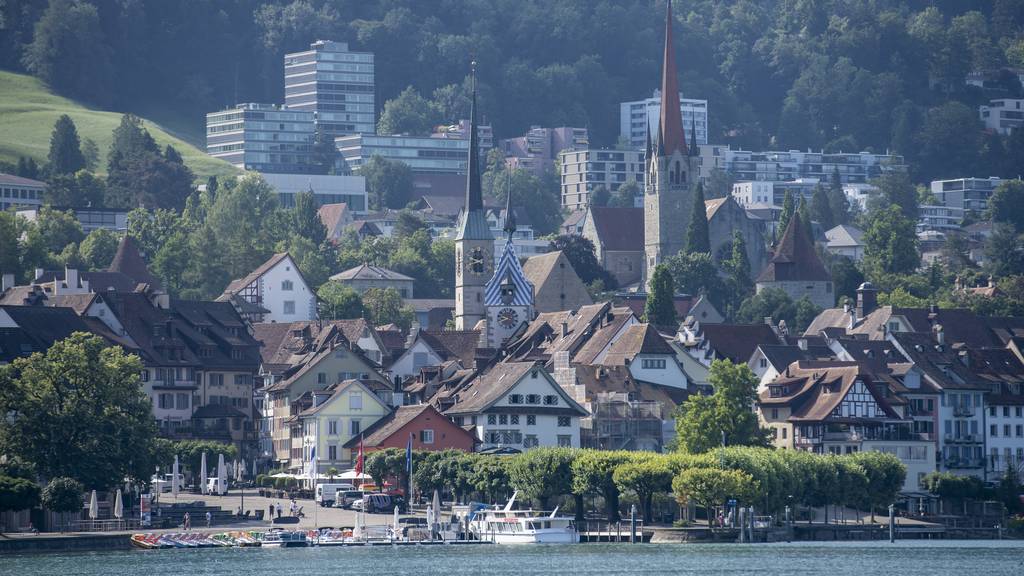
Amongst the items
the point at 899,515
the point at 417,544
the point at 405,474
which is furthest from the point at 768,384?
the point at 417,544

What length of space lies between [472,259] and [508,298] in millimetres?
13211

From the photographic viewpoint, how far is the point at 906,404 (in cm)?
13675

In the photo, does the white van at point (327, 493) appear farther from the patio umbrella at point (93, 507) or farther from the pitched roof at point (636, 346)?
the pitched roof at point (636, 346)

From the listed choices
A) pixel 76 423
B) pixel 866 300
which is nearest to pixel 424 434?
pixel 76 423

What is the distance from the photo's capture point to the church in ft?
572

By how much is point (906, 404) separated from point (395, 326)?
5895 centimetres

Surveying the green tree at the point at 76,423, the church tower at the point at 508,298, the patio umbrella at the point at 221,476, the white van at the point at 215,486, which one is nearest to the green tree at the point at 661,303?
the church tower at the point at 508,298

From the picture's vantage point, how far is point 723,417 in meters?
124

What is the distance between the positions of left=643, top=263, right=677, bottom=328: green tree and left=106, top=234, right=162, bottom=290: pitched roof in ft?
131

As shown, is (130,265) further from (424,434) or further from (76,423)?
(76,423)

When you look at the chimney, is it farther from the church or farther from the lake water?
the lake water

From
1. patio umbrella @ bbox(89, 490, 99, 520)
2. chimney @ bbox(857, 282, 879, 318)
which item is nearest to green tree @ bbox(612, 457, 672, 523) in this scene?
patio umbrella @ bbox(89, 490, 99, 520)

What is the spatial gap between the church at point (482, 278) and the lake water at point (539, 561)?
63.0m

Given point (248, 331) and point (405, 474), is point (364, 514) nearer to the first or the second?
point (405, 474)
